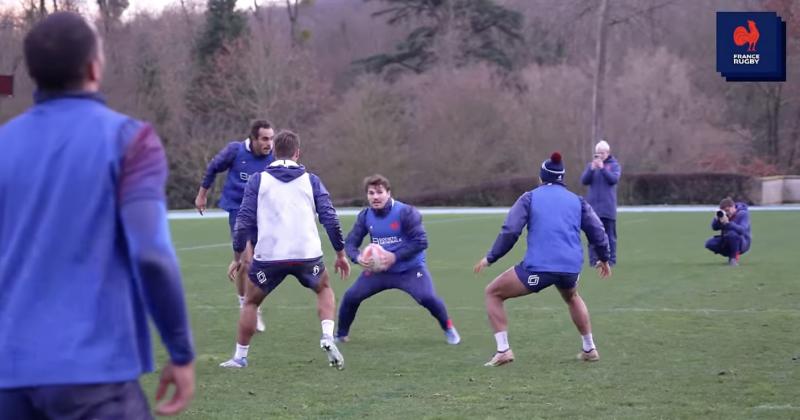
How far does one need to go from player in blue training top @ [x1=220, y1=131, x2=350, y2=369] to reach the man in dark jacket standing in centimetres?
965

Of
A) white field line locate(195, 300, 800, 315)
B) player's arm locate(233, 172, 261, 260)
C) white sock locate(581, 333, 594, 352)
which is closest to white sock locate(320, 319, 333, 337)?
player's arm locate(233, 172, 261, 260)

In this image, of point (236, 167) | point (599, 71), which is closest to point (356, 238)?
point (236, 167)

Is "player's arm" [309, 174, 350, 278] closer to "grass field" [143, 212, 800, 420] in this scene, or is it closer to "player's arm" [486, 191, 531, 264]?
"grass field" [143, 212, 800, 420]

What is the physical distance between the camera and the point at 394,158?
49.9 m

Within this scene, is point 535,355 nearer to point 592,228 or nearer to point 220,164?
point 592,228

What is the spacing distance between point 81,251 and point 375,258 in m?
6.92

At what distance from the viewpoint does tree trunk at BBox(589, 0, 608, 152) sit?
157 feet

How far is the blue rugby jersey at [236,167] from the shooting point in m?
11.1

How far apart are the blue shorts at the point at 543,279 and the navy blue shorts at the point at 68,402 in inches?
231

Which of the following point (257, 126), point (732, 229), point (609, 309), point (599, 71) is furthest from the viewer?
point (599, 71)

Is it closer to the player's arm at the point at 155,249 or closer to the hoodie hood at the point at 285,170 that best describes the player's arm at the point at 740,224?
the hoodie hood at the point at 285,170

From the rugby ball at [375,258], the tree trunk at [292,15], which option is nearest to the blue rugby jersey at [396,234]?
the rugby ball at [375,258]

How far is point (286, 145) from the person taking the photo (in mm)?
8789

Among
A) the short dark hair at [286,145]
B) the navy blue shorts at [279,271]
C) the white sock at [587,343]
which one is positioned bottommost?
the white sock at [587,343]
